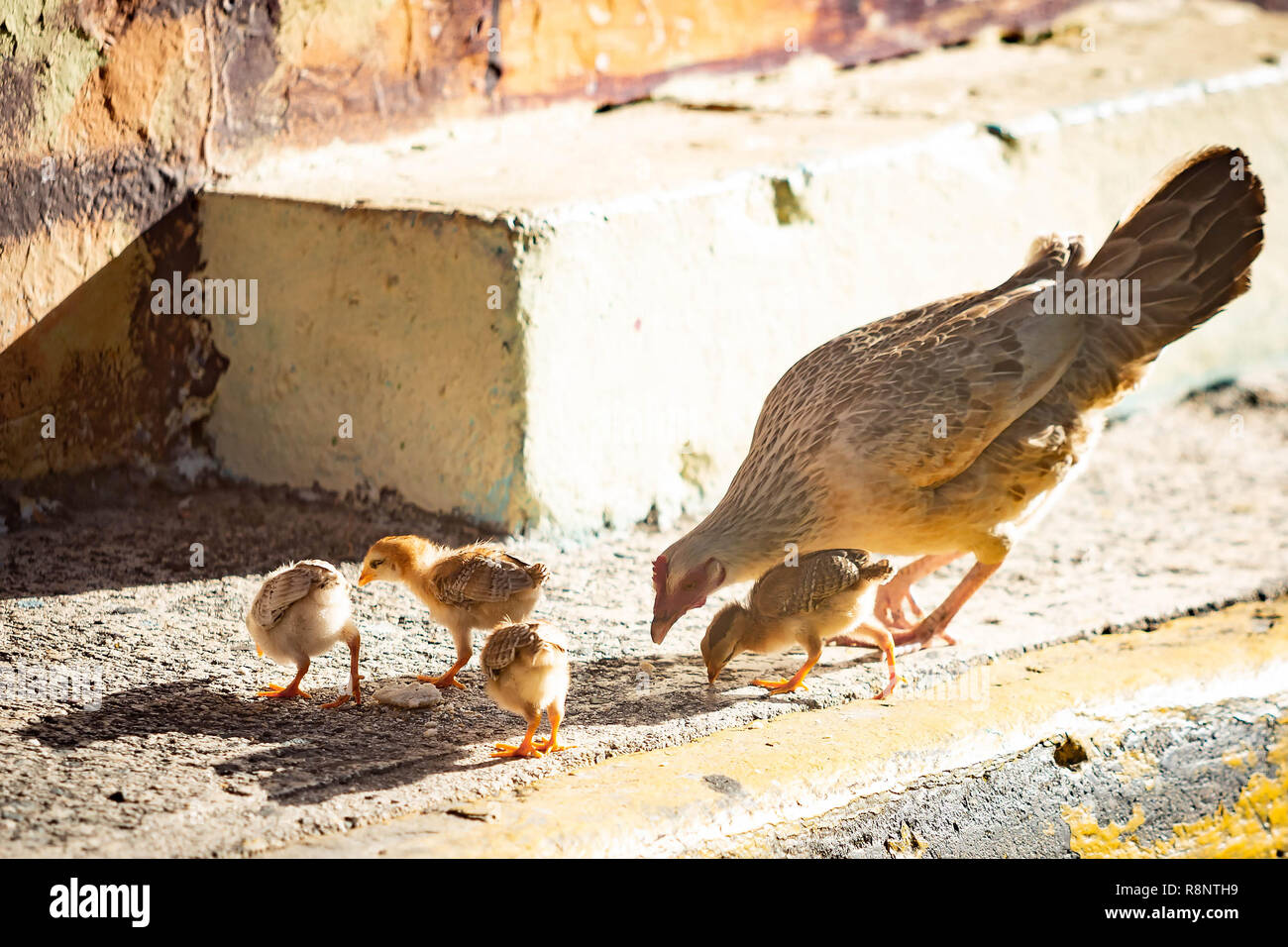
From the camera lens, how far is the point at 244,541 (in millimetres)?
4859

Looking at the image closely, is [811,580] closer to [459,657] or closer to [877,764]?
[877,764]

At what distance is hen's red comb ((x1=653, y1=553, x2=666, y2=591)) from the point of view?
156 inches

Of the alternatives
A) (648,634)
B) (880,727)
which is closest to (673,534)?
(648,634)

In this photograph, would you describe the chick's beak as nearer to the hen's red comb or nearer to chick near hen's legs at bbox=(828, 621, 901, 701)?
the hen's red comb

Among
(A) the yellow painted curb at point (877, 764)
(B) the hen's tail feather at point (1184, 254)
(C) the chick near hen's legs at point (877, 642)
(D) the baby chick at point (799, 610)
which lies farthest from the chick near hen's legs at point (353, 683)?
(B) the hen's tail feather at point (1184, 254)

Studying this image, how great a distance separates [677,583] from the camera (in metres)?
3.96

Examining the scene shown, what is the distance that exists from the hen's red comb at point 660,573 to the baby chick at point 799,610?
0.57ft

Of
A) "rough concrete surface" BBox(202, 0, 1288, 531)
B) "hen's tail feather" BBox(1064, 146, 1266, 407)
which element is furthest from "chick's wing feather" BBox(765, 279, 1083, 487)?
"rough concrete surface" BBox(202, 0, 1288, 531)

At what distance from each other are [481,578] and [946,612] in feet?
4.63

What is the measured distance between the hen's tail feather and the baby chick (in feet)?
3.21

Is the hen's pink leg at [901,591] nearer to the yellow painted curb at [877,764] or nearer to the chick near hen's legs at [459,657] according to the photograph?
the yellow painted curb at [877,764]

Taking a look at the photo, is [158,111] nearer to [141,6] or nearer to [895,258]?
[141,6]

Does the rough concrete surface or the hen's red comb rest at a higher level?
the rough concrete surface

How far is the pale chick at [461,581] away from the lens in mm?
3799
